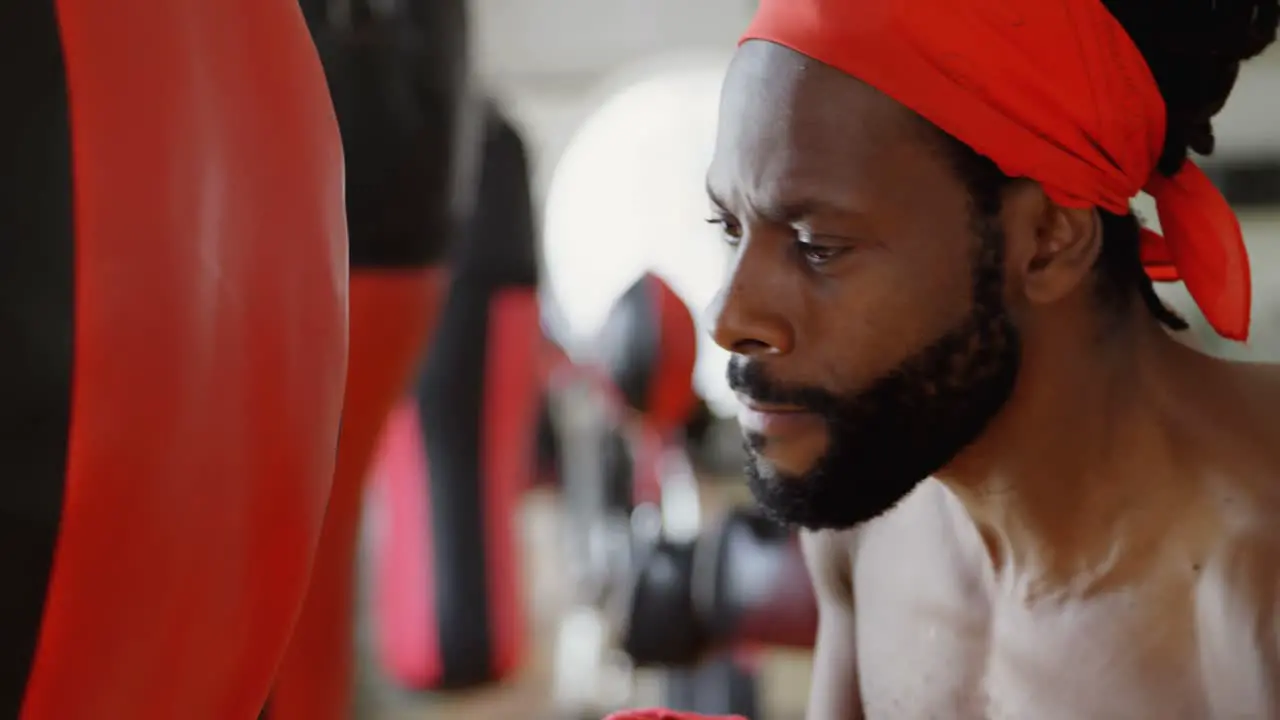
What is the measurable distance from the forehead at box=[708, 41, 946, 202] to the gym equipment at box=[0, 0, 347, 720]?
28cm

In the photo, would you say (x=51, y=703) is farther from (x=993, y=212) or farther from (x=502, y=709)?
(x=502, y=709)

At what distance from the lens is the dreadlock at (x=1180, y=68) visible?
2.27ft

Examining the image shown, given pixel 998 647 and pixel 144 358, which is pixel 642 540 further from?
pixel 144 358

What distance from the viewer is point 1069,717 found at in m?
0.71

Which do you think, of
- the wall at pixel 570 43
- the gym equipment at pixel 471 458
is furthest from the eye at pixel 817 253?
the wall at pixel 570 43

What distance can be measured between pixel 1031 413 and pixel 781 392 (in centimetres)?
17

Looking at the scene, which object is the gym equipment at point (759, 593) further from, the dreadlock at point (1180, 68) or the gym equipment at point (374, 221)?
the dreadlock at point (1180, 68)

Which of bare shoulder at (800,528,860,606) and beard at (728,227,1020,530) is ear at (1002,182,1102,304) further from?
bare shoulder at (800,528,860,606)

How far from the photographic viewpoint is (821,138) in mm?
664

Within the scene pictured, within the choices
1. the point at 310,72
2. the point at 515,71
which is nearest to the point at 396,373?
the point at 310,72

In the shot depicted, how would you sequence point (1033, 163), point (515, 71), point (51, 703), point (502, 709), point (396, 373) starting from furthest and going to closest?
point (515, 71)
point (502, 709)
point (396, 373)
point (1033, 163)
point (51, 703)

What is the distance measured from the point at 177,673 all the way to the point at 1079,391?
53 cm

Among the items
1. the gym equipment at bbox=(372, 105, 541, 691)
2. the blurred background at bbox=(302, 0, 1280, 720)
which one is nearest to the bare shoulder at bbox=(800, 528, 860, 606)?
the blurred background at bbox=(302, 0, 1280, 720)

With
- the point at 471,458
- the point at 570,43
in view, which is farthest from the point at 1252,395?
the point at 570,43
